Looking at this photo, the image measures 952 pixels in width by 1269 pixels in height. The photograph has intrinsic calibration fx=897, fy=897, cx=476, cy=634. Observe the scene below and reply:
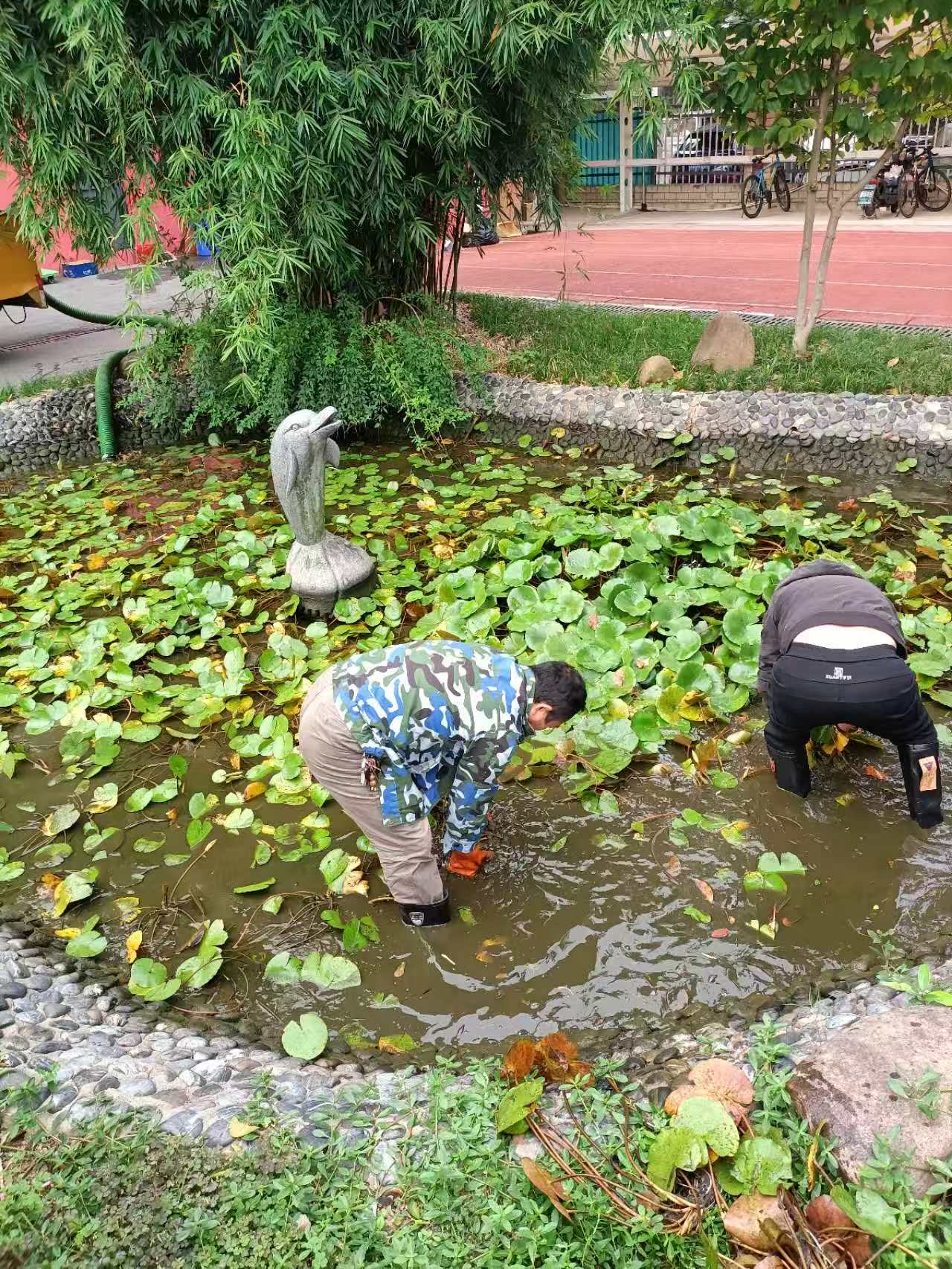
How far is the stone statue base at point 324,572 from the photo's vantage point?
451cm

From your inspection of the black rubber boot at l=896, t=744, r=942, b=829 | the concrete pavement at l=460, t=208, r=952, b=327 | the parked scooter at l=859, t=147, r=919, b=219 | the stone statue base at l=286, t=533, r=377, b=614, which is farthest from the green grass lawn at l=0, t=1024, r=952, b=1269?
the parked scooter at l=859, t=147, r=919, b=219

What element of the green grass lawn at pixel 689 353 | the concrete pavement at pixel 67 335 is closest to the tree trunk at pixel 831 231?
the green grass lawn at pixel 689 353

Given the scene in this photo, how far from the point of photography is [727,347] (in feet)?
22.5

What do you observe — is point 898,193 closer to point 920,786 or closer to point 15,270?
point 15,270

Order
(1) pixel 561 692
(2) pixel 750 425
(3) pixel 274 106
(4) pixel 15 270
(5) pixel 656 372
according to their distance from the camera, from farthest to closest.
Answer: (4) pixel 15 270 → (5) pixel 656 372 → (2) pixel 750 425 → (3) pixel 274 106 → (1) pixel 561 692

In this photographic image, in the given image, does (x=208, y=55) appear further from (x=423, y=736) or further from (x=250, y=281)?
(x=423, y=736)

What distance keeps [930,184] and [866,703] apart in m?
15.5

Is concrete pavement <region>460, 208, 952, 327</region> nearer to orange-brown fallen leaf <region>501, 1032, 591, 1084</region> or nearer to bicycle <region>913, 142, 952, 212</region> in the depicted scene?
bicycle <region>913, 142, 952, 212</region>

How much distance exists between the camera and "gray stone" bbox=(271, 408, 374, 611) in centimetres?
416

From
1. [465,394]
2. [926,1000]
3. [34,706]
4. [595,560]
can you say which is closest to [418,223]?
[465,394]

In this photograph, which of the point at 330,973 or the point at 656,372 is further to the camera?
the point at 656,372

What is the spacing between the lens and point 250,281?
5520mm

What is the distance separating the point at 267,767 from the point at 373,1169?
1779 millimetres

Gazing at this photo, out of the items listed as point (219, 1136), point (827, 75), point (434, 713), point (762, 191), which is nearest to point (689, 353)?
point (827, 75)
